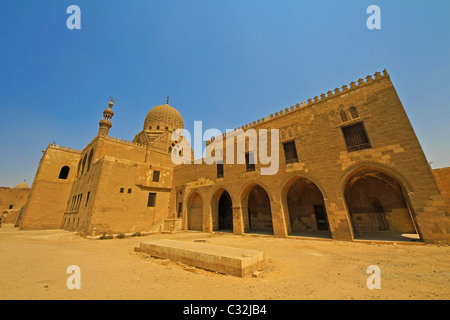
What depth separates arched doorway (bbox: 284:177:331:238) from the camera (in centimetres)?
1299

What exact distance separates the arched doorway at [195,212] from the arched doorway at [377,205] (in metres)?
12.7

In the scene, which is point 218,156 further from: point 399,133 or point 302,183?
point 399,133

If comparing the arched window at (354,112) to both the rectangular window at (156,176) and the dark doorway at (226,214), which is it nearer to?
the dark doorway at (226,214)

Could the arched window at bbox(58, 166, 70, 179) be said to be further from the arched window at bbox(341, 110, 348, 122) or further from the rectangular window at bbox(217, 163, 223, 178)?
the arched window at bbox(341, 110, 348, 122)

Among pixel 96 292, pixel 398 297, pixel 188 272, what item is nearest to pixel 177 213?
pixel 188 272

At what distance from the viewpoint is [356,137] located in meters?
10.1

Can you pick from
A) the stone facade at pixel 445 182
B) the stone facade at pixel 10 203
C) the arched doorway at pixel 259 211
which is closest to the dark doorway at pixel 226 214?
the arched doorway at pixel 259 211

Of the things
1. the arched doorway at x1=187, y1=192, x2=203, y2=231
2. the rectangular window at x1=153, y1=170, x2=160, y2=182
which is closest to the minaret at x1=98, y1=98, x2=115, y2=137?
the rectangular window at x1=153, y1=170, x2=160, y2=182

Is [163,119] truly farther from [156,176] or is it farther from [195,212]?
[195,212]

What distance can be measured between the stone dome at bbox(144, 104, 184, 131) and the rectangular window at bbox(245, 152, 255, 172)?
20.7m

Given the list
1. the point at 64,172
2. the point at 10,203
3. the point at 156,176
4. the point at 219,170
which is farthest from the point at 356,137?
the point at 10,203

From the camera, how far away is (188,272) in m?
5.05

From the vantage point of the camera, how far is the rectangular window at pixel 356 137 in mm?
9828

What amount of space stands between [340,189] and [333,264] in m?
5.54
